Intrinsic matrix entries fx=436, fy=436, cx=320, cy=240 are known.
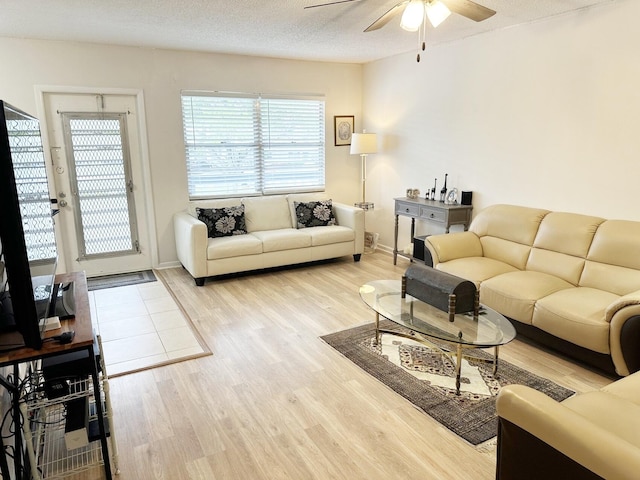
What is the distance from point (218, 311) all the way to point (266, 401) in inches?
60.2

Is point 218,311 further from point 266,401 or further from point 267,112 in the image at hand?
point 267,112

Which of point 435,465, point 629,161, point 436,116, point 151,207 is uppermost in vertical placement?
point 436,116

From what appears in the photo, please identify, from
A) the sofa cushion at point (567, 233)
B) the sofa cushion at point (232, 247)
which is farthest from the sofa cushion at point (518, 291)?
the sofa cushion at point (232, 247)

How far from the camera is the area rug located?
2.39 meters

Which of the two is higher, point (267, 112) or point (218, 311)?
point (267, 112)

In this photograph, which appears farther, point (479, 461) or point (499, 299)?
point (499, 299)

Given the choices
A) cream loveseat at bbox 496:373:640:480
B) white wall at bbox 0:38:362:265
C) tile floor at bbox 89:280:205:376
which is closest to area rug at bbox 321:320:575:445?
cream loveseat at bbox 496:373:640:480

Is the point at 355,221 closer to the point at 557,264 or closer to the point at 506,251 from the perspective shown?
the point at 506,251

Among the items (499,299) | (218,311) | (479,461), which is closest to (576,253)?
(499,299)

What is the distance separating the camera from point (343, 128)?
611 cm

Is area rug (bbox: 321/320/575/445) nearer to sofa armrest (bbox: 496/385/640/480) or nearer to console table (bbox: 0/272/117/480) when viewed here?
sofa armrest (bbox: 496/385/640/480)

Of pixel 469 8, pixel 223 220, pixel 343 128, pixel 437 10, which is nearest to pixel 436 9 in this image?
pixel 437 10

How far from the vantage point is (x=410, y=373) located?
2855mm

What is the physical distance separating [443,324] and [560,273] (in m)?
1.36
